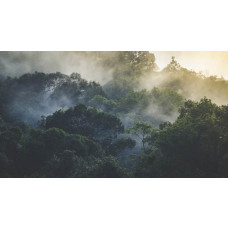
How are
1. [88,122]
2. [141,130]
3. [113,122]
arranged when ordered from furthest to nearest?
[113,122], [88,122], [141,130]

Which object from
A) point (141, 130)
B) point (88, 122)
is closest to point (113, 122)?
point (88, 122)

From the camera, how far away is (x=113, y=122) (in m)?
14.5

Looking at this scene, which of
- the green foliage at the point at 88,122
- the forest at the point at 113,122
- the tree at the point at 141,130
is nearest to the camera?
the forest at the point at 113,122

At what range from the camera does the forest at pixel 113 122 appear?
10.2 m

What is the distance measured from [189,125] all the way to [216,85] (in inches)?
166

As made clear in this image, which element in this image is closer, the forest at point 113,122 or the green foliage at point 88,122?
the forest at point 113,122

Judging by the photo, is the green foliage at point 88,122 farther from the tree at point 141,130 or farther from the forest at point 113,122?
the tree at point 141,130

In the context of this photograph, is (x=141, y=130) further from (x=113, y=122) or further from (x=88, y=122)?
(x=88, y=122)

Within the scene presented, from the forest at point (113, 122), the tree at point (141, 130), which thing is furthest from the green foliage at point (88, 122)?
the tree at point (141, 130)

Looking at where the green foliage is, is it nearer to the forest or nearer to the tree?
the forest

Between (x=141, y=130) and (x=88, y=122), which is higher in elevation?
(x=88, y=122)
